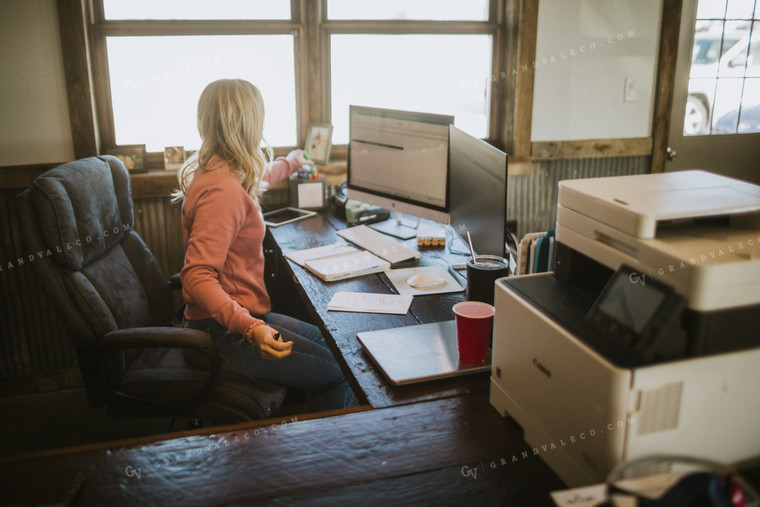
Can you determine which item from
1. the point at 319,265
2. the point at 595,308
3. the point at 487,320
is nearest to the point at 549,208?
the point at 319,265

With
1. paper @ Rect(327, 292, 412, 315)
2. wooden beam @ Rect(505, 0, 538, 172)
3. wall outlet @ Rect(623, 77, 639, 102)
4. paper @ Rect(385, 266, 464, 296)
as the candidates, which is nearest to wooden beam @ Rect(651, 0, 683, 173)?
wall outlet @ Rect(623, 77, 639, 102)

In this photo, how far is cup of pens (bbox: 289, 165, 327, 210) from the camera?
115 inches

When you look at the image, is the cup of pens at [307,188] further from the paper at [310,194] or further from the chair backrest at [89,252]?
the chair backrest at [89,252]

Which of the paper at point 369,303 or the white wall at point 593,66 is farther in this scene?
the white wall at point 593,66

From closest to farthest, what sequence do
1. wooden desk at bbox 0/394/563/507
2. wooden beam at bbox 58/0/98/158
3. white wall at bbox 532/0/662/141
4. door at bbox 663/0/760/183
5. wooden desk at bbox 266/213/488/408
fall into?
wooden desk at bbox 0/394/563/507 < wooden desk at bbox 266/213/488/408 < wooden beam at bbox 58/0/98/158 < white wall at bbox 532/0/662/141 < door at bbox 663/0/760/183

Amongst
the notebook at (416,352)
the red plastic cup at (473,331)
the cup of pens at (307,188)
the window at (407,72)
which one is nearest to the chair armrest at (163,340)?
the notebook at (416,352)

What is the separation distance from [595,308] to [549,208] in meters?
2.54

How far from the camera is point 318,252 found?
91.4 inches

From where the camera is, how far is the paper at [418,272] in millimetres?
1945

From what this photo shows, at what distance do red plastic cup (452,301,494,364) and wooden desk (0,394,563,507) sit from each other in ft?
0.66

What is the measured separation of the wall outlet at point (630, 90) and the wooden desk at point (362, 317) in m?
1.69

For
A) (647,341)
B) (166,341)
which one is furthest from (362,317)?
(647,341)

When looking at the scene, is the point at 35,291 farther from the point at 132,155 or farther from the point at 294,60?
the point at 294,60

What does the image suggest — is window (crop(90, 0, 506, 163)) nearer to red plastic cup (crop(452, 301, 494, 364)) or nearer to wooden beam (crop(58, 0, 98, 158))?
wooden beam (crop(58, 0, 98, 158))
